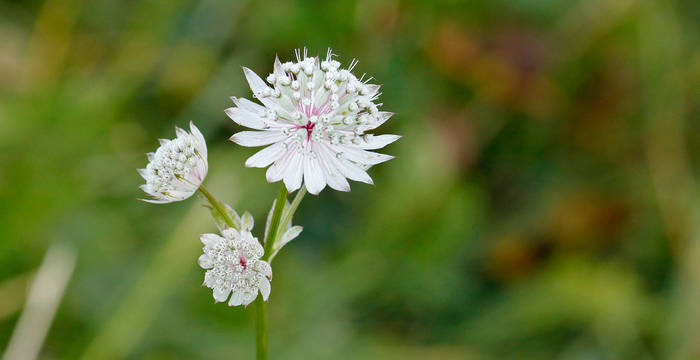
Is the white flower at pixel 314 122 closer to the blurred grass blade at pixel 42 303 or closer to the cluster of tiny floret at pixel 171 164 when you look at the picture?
the cluster of tiny floret at pixel 171 164

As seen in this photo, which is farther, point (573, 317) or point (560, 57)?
point (560, 57)

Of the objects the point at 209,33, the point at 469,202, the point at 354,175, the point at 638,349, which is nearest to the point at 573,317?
the point at 638,349

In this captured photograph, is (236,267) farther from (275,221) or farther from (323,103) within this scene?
(323,103)

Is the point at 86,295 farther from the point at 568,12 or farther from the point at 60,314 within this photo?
the point at 568,12

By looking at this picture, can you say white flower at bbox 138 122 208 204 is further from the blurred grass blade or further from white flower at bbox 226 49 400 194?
the blurred grass blade

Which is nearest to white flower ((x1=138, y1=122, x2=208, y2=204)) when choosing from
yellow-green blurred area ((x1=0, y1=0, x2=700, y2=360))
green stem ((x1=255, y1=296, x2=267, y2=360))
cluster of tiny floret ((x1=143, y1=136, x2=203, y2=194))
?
cluster of tiny floret ((x1=143, y1=136, x2=203, y2=194))

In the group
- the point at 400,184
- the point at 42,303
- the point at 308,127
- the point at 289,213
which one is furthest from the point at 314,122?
the point at 400,184

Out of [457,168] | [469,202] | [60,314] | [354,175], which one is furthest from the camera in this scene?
[457,168]
